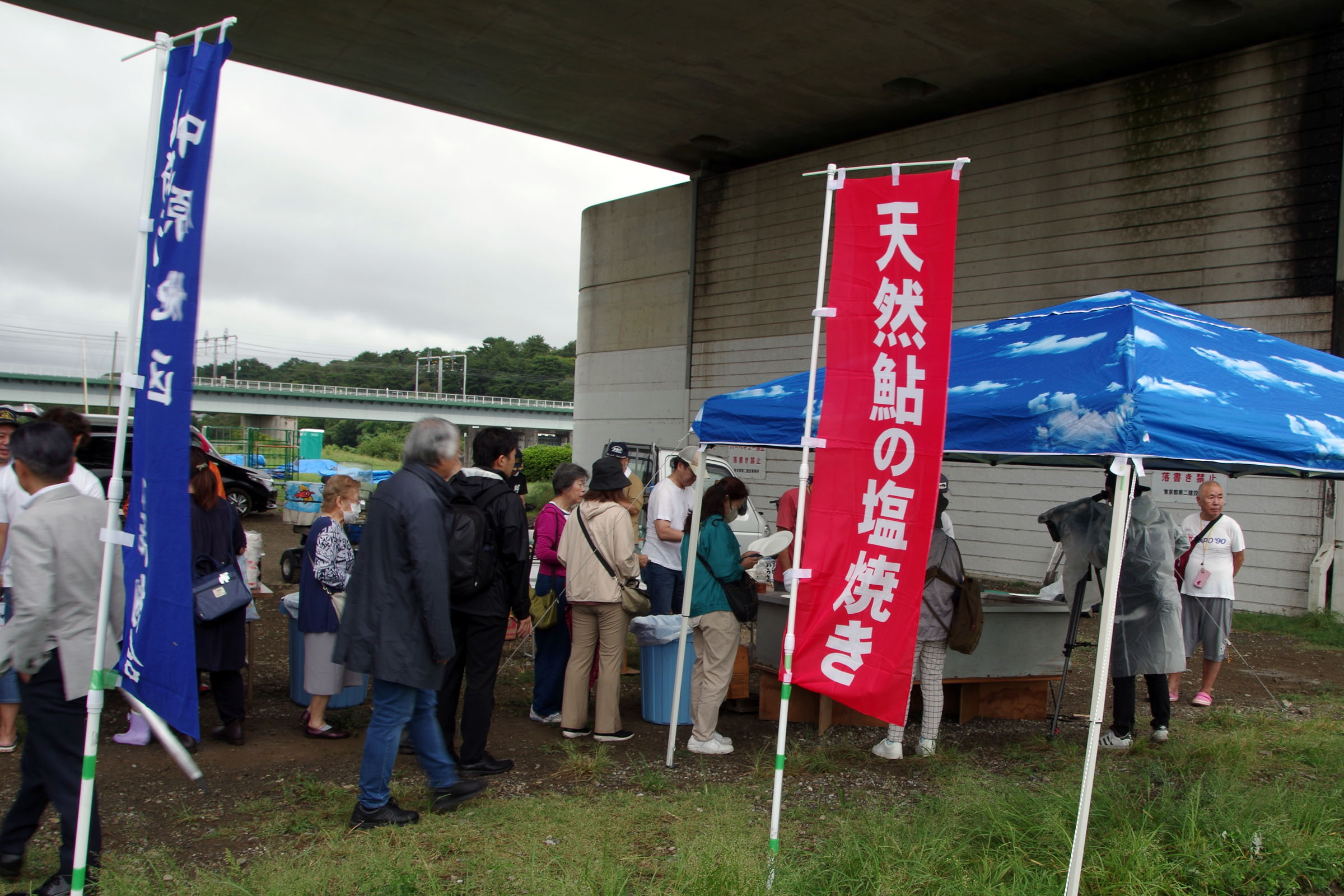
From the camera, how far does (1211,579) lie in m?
6.50

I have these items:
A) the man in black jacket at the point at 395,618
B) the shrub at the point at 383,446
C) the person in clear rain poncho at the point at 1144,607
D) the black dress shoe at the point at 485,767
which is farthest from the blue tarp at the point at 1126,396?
the shrub at the point at 383,446

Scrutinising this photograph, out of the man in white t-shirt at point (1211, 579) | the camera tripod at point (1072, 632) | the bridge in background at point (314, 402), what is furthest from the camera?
the bridge in background at point (314, 402)

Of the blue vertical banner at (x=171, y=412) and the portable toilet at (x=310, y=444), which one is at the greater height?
the blue vertical banner at (x=171, y=412)

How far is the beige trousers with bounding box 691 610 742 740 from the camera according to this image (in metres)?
5.26

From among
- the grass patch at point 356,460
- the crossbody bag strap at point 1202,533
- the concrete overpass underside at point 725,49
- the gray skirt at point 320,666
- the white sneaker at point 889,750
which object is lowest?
the grass patch at point 356,460

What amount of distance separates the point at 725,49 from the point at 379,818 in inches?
454

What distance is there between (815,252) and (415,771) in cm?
1307

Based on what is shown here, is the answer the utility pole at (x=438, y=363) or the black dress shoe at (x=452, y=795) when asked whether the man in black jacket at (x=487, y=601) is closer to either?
the black dress shoe at (x=452, y=795)

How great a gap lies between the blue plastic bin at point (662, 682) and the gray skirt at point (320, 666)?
1.81 meters

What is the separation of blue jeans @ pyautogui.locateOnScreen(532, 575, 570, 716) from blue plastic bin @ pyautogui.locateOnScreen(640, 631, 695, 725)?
1.71 feet

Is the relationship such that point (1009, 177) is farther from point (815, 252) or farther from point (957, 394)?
point (957, 394)

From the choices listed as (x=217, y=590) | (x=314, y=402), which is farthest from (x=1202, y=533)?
(x=314, y=402)

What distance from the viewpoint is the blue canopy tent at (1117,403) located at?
3668 millimetres

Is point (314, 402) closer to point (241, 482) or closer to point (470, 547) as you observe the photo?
point (241, 482)
